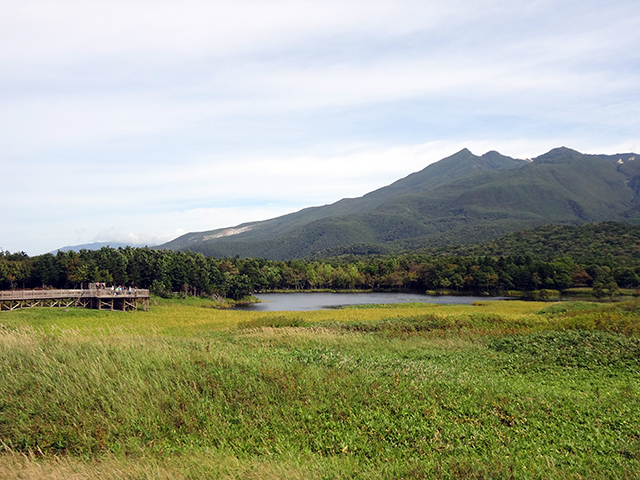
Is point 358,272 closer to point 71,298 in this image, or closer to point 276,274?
point 276,274

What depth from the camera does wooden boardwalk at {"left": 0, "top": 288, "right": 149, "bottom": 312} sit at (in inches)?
1857

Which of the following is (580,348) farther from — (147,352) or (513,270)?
(513,270)

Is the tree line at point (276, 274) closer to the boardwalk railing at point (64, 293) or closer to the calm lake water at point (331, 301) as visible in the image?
the calm lake water at point (331, 301)

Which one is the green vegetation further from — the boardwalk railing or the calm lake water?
the boardwalk railing

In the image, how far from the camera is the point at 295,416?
457 inches

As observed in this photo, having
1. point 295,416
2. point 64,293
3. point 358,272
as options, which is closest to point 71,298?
point 64,293

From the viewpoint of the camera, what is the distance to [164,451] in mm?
9914

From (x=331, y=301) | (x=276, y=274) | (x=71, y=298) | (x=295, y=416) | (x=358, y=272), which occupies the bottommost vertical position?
(x=331, y=301)

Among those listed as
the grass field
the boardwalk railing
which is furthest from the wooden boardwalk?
the grass field

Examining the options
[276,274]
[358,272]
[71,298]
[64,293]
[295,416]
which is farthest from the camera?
[358,272]

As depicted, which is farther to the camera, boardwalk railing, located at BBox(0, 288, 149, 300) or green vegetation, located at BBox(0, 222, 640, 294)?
green vegetation, located at BBox(0, 222, 640, 294)

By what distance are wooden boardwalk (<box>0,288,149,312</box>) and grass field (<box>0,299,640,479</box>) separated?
36854mm

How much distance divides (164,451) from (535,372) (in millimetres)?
14466

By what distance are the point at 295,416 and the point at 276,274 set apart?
135368 mm
